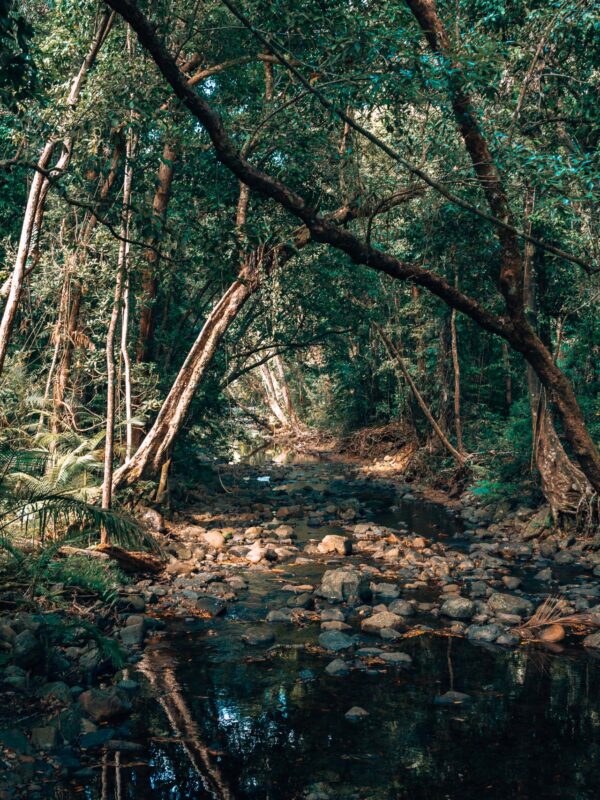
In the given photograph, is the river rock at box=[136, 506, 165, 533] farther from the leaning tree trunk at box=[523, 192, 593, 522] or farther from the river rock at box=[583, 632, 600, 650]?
the river rock at box=[583, 632, 600, 650]

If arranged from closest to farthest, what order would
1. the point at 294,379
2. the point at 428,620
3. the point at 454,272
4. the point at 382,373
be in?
1. the point at 428,620
2. the point at 454,272
3. the point at 382,373
4. the point at 294,379

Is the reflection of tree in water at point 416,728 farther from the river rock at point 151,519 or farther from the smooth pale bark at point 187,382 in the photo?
the smooth pale bark at point 187,382

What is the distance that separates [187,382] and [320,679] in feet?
22.2

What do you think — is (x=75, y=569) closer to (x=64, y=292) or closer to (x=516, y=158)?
(x=64, y=292)

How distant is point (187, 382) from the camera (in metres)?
12.2

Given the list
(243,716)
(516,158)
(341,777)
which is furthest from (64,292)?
(341,777)

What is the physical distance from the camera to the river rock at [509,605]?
8148 millimetres

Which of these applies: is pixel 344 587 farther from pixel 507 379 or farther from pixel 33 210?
pixel 507 379

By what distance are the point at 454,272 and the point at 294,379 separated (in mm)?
17004

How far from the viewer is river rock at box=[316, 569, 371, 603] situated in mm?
8695

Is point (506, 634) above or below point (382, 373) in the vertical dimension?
below

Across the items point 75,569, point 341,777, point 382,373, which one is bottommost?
point 341,777

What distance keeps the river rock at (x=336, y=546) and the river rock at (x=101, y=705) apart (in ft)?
20.2

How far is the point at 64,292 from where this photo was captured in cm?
1138
